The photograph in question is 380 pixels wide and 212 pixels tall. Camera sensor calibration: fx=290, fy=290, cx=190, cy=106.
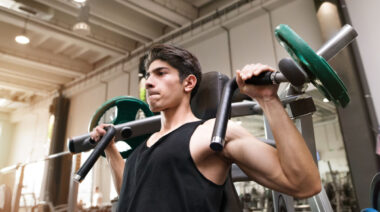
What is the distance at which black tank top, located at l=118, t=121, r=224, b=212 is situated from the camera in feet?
2.65

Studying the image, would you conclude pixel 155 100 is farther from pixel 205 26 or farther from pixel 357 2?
pixel 205 26

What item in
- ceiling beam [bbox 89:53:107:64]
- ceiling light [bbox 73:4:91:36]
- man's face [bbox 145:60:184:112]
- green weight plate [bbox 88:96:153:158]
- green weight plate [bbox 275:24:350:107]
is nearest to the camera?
green weight plate [bbox 275:24:350:107]

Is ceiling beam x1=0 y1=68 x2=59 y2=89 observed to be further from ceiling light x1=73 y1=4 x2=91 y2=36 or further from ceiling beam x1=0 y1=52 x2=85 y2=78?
ceiling light x1=73 y1=4 x2=91 y2=36

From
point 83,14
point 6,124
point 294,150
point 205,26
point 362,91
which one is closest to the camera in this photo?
point 294,150

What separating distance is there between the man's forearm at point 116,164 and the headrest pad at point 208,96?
0.40m

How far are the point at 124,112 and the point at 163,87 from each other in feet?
1.34

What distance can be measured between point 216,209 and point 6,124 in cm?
1308

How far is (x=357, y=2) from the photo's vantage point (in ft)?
12.7

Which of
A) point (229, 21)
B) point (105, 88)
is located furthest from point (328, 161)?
point (105, 88)

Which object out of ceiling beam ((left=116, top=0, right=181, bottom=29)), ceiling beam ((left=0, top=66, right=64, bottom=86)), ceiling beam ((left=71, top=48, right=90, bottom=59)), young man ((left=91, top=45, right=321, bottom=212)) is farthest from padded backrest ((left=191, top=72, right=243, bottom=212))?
ceiling beam ((left=0, top=66, right=64, bottom=86))

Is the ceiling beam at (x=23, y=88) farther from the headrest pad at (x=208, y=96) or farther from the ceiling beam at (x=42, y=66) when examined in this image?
the headrest pad at (x=208, y=96)

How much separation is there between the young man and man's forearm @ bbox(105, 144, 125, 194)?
0.22 metres

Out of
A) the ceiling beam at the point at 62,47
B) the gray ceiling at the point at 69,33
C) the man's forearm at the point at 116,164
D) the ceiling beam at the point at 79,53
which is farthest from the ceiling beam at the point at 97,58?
the man's forearm at the point at 116,164

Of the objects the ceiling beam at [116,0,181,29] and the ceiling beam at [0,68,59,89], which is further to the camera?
the ceiling beam at [0,68,59,89]
